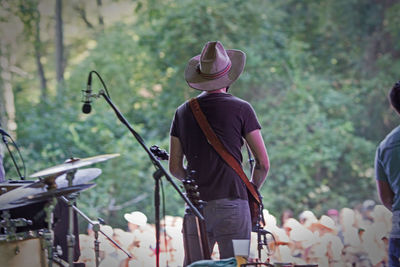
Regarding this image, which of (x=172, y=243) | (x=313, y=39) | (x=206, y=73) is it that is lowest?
(x=172, y=243)

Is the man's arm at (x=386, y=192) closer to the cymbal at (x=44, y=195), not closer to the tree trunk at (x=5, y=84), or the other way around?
the cymbal at (x=44, y=195)

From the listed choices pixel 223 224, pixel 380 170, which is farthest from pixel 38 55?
pixel 380 170

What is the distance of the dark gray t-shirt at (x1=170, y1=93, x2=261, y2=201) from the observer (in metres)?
3.59

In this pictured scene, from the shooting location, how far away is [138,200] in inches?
366

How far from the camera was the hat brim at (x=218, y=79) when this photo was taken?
12.4ft

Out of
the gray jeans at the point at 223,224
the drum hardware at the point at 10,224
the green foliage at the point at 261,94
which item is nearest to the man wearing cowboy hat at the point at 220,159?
the gray jeans at the point at 223,224

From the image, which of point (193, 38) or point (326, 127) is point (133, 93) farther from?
point (326, 127)

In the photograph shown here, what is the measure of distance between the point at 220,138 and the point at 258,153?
0.22 m

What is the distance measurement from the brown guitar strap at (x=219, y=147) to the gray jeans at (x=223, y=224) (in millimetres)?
96

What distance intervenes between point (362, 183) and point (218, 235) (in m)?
8.35

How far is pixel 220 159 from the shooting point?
142 inches

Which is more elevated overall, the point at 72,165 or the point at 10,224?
the point at 72,165

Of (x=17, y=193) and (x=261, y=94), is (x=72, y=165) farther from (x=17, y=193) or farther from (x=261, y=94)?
(x=261, y=94)

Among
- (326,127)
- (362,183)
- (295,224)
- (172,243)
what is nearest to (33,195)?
(172,243)
